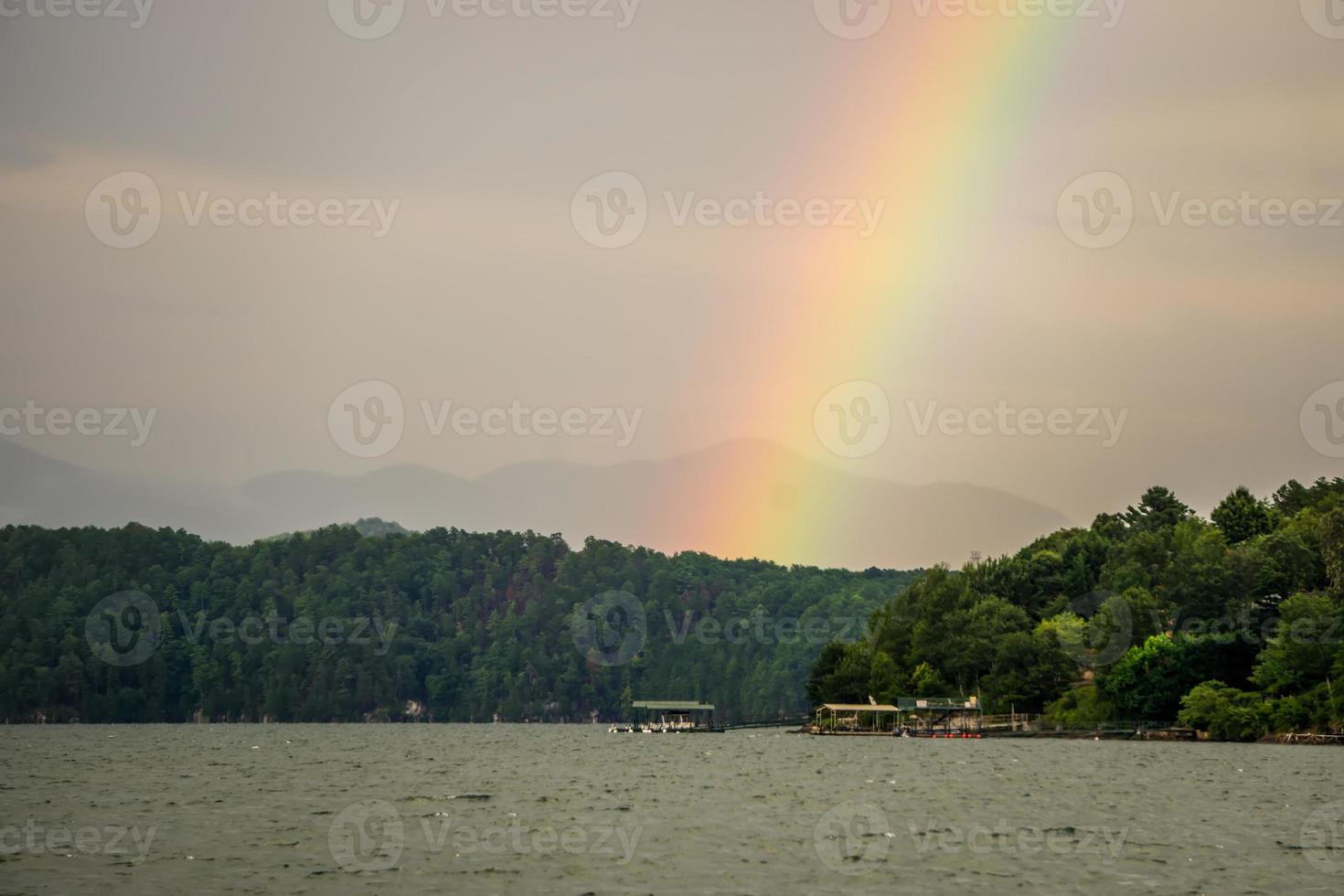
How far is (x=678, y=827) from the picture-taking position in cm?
6881

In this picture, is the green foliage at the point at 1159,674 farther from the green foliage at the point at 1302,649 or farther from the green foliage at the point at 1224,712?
the green foliage at the point at 1302,649

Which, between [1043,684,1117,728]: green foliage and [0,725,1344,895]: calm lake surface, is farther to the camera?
[1043,684,1117,728]: green foliage

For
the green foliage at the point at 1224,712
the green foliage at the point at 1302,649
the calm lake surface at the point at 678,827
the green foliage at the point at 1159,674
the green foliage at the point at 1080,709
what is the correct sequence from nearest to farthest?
1. the calm lake surface at the point at 678,827
2. the green foliage at the point at 1302,649
3. the green foliage at the point at 1224,712
4. the green foliage at the point at 1159,674
5. the green foliage at the point at 1080,709

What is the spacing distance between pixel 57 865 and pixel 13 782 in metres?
49.6

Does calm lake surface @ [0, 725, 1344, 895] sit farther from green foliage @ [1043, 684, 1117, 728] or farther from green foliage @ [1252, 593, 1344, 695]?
green foliage @ [1043, 684, 1117, 728]

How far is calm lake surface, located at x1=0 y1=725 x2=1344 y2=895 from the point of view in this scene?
5122 centimetres

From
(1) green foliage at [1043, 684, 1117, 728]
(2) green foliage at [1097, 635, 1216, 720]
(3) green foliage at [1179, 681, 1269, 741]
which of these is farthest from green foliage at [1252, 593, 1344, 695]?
(1) green foliage at [1043, 684, 1117, 728]

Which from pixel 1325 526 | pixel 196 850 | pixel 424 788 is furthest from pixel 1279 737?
pixel 196 850

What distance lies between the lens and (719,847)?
60531 mm

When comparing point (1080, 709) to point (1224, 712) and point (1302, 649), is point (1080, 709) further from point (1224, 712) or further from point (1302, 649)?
point (1302, 649)

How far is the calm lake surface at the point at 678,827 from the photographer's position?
51.2m

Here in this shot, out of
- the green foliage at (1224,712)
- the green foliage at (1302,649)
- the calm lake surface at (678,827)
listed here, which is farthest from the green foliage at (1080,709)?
the calm lake surface at (678,827)

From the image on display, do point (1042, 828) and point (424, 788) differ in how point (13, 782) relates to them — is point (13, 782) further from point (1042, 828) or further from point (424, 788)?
point (1042, 828)

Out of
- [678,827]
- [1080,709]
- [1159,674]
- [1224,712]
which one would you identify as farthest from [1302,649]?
[678,827]
